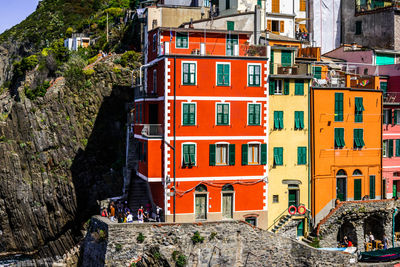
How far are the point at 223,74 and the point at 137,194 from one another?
13281mm

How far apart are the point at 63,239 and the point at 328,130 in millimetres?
29813

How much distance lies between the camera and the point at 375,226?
52.5 metres

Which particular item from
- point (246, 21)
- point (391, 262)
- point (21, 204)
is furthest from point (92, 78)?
point (391, 262)

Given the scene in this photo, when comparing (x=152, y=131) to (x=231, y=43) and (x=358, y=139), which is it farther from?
(x=358, y=139)

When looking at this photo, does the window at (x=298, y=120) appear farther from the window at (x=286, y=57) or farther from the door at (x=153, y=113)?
the door at (x=153, y=113)

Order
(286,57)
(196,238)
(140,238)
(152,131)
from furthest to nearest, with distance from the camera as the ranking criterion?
(286,57) → (152,131) → (196,238) → (140,238)

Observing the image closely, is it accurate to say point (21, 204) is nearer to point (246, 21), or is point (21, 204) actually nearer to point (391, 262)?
point (246, 21)

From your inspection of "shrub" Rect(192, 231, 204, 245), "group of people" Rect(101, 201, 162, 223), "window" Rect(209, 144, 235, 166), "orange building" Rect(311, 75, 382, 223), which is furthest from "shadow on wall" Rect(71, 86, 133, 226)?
"orange building" Rect(311, 75, 382, 223)

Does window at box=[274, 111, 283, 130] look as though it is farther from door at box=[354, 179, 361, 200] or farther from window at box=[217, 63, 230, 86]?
door at box=[354, 179, 361, 200]

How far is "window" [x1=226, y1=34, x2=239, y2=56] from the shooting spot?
46.3m

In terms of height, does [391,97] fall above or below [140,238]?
above

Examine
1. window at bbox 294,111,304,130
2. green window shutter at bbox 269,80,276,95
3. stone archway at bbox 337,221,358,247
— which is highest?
green window shutter at bbox 269,80,276,95

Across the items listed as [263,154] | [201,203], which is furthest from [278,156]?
[201,203]

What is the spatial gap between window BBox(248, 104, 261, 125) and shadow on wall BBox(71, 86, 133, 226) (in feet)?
69.3
